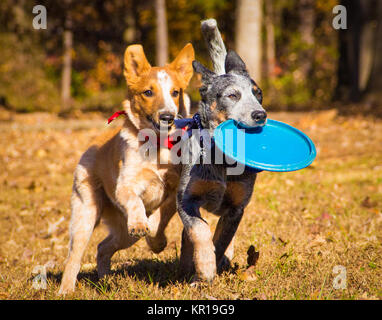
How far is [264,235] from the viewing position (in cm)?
531

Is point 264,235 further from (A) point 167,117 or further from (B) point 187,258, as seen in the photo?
(A) point 167,117

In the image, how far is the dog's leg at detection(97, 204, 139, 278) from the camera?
493 cm

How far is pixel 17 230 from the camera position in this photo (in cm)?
651

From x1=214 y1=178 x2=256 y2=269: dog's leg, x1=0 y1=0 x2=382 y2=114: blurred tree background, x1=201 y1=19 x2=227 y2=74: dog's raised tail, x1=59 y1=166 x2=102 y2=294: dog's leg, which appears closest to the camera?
x1=214 y1=178 x2=256 y2=269: dog's leg

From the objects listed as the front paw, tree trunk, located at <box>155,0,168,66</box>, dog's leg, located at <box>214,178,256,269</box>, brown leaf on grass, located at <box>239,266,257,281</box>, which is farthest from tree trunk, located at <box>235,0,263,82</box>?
the front paw

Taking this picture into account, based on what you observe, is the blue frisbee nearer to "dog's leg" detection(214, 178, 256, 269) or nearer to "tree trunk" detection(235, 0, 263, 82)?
"dog's leg" detection(214, 178, 256, 269)

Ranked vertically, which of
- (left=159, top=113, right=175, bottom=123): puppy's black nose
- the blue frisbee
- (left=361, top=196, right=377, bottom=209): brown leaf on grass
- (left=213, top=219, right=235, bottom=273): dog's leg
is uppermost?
(left=159, top=113, right=175, bottom=123): puppy's black nose

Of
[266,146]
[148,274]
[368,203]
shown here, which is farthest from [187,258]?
[368,203]

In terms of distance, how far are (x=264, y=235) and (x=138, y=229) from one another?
71.8 inches

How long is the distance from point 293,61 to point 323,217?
21.0 meters

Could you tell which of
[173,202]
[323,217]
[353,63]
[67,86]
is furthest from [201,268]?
[67,86]

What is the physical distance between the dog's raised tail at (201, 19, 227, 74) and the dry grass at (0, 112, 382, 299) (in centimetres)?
178

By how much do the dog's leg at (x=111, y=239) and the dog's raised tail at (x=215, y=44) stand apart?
1.79m
